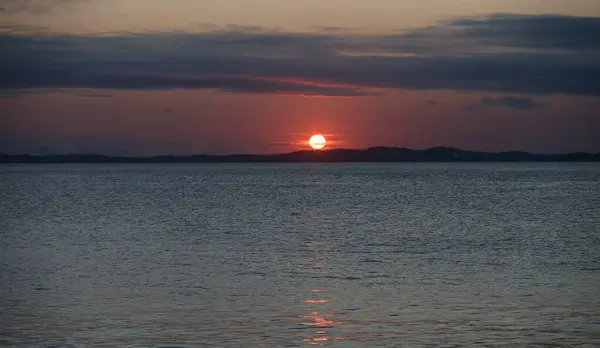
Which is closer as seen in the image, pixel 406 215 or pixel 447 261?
pixel 447 261

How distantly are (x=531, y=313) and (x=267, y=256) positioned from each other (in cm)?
1715

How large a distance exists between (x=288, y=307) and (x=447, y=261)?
1357cm

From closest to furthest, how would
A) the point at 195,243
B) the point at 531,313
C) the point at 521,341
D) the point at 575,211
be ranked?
the point at 521,341 → the point at 531,313 → the point at 195,243 → the point at 575,211

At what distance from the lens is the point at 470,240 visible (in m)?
48.9

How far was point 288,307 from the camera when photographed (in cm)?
2564

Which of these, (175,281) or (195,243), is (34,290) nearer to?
(175,281)

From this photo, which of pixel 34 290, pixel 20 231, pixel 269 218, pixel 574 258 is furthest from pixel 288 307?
pixel 269 218

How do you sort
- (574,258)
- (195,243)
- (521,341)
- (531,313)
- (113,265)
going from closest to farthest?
(521,341) < (531,313) < (113,265) < (574,258) < (195,243)

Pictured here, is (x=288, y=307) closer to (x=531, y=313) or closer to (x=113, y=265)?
(x=531, y=313)

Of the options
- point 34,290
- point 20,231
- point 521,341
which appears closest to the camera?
point 521,341

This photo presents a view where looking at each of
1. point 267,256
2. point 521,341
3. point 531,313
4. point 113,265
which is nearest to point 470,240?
point 267,256

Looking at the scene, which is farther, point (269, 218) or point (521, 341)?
point (269, 218)

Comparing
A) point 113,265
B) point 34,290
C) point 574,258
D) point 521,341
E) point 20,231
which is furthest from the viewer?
point 20,231

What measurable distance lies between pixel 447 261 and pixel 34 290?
16.6 metres
